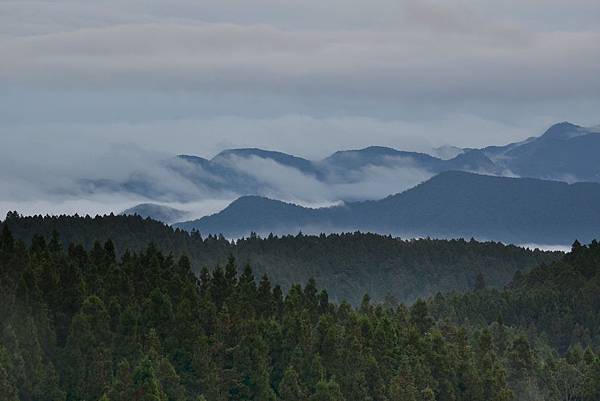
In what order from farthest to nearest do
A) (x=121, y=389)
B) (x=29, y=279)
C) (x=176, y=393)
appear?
(x=29, y=279), (x=176, y=393), (x=121, y=389)

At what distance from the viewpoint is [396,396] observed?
14225cm

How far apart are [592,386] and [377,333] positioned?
1552 inches

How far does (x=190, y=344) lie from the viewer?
436 ft

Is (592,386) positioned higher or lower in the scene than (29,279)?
lower

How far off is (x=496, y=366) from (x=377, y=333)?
23358 millimetres

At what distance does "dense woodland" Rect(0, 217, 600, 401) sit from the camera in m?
121

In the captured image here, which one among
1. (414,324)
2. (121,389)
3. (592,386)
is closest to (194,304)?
(121,389)

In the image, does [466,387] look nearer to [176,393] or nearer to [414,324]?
[414,324]

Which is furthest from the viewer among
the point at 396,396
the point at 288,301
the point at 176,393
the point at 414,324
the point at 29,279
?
the point at 414,324

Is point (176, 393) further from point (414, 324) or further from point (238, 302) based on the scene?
point (414, 324)

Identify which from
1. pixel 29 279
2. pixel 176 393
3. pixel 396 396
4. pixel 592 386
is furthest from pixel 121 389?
pixel 592 386

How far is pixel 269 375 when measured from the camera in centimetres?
13725

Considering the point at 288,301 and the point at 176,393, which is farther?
the point at 288,301

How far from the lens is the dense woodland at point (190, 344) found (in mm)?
121438
